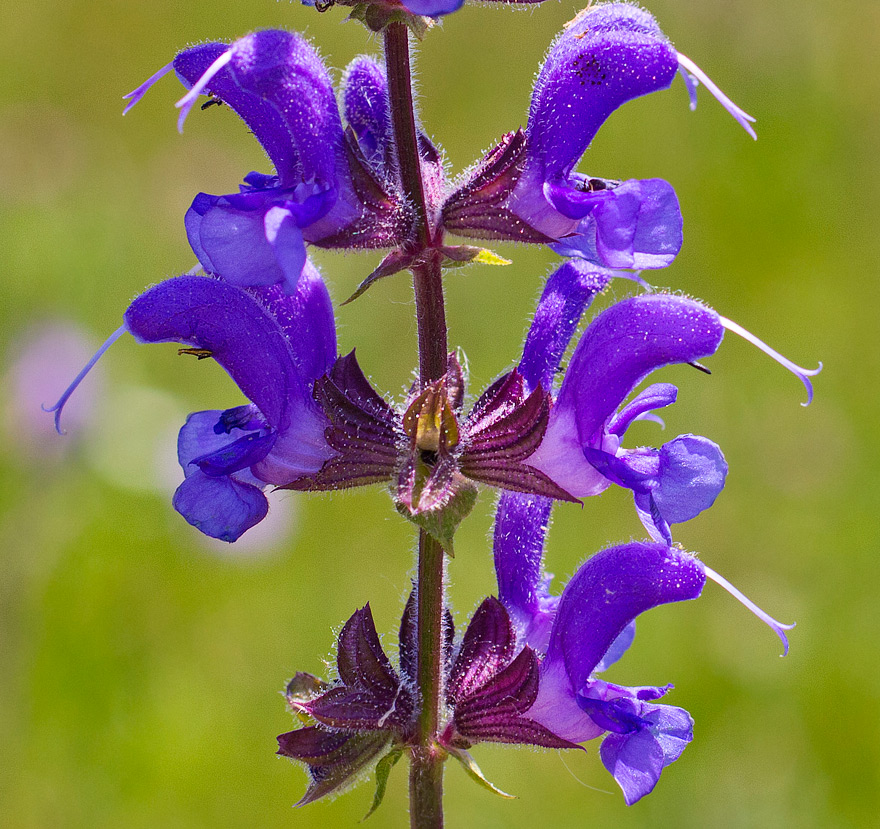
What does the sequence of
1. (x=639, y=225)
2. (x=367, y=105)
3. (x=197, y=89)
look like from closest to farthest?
(x=197, y=89) < (x=639, y=225) < (x=367, y=105)

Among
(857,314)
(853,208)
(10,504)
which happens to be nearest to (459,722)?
(10,504)

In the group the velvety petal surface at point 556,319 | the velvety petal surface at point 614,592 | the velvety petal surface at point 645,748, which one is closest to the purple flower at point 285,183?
the velvety petal surface at point 556,319

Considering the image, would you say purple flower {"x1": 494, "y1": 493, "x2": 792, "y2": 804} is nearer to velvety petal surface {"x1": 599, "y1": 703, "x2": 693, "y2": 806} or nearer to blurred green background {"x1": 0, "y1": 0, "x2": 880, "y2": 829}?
velvety petal surface {"x1": 599, "y1": 703, "x2": 693, "y2": 806}

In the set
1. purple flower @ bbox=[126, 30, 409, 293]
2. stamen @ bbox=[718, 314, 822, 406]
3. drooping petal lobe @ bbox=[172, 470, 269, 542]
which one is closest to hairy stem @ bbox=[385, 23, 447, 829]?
purple flower @ bbox=[126, 30, 409, 293]

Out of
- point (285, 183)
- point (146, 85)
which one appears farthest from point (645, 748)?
point (146, 85)

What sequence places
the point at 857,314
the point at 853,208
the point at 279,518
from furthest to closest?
the point at 853,208
the point at 857,314
the point at 279,518

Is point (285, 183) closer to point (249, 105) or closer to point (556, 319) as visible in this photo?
point (249, 105)

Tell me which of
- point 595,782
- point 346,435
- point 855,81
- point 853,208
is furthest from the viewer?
point 855,81

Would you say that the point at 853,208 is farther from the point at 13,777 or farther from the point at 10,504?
the point at 13,777

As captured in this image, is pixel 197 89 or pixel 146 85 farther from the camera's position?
pixel 146 85
